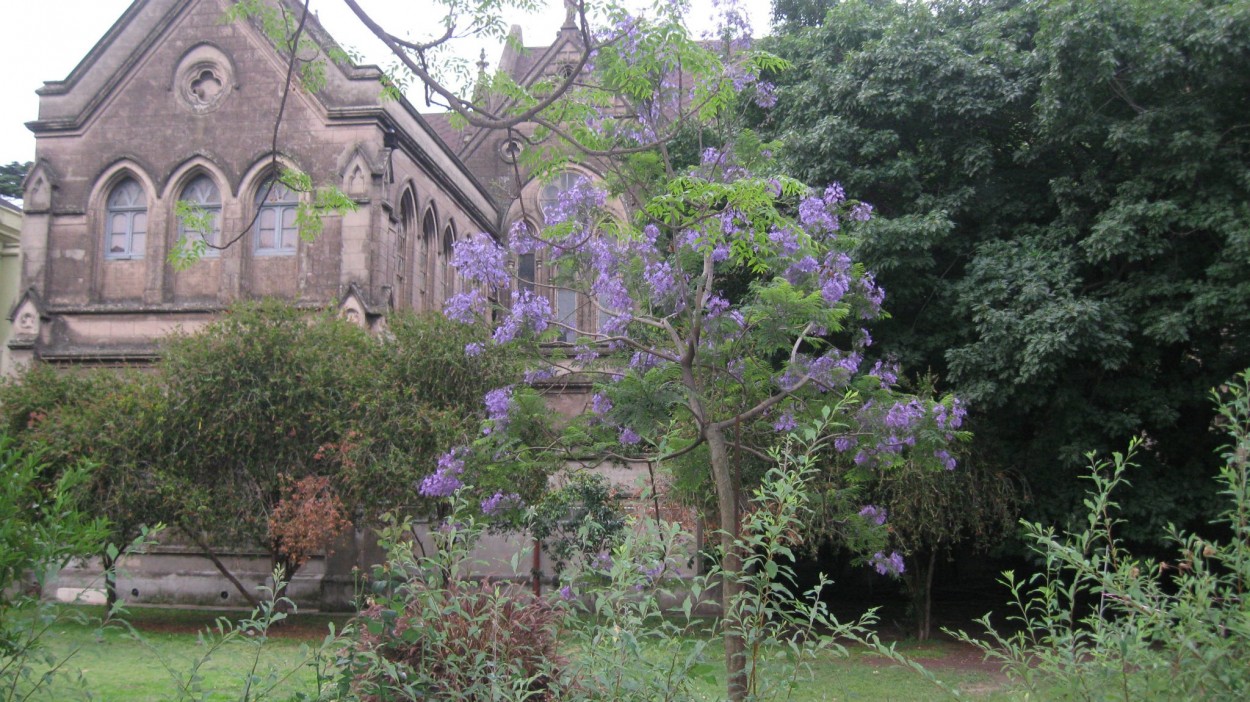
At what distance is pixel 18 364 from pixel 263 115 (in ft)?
24.8

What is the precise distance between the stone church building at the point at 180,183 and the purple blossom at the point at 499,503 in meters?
12.8

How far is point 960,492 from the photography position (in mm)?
17562

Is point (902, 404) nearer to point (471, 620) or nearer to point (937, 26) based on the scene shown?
point (471, 620)

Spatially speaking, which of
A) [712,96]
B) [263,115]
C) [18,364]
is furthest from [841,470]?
[18,364]

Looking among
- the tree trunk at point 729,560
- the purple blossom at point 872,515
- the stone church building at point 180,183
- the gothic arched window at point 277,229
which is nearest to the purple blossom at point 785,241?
the tree trunk at point 729,560

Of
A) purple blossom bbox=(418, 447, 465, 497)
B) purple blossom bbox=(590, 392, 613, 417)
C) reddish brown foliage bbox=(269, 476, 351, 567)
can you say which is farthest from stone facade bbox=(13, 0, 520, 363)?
purple blossom bbox=(590, 392, 613, 417)

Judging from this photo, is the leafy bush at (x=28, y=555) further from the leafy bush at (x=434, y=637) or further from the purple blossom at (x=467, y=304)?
the purple blossom at (x=467, y=304)

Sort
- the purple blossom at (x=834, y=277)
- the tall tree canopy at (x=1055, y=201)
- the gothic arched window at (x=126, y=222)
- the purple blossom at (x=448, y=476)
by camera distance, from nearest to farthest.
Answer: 1. the purple blossom at (x=834, y=277)
2. the purple blossom at (x=448, y=476)
3. the tall tree canopy at (x=1055, y=201)
4. the gothic arched window at (x=126, y=222)

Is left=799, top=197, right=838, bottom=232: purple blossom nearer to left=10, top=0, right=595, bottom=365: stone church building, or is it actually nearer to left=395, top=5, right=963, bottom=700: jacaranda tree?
left=395, top=5, right=963, bottom=700: jacaranda tree

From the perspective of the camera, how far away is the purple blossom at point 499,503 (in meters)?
11.5

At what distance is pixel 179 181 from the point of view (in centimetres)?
2491

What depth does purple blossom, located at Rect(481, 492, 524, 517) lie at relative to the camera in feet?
37.7

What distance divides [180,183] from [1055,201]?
18958 mm

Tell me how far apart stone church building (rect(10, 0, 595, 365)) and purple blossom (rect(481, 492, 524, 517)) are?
13.0 m
